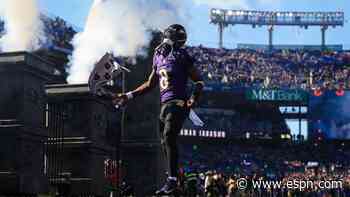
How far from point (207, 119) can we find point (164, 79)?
6180cm

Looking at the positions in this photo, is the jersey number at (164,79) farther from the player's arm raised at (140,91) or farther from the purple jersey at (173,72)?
the player's arm raised at (140,91)

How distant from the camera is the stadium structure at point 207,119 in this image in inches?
571

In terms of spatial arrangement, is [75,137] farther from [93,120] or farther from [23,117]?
[23,117]

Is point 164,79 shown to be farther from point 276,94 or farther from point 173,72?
point 276,94

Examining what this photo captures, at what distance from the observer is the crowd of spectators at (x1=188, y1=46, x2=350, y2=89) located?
70.6 metres

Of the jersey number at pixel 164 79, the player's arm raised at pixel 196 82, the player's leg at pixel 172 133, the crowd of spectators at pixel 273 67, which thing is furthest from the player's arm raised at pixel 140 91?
the crowd of spectators at pixel 273 67

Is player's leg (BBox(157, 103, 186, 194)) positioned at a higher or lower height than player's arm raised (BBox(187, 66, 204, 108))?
lower

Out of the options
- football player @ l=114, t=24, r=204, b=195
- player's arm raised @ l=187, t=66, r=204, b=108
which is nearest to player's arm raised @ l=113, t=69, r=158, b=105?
football player @ l=114, t=24, r=204, b=195

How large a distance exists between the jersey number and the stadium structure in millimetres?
3228

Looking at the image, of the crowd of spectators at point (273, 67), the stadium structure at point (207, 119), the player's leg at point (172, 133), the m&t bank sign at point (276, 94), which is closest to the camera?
the player's leg at point (172, 133)

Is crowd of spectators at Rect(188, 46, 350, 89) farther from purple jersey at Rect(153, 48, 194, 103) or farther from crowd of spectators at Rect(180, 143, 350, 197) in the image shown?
Answer: purple jersey at Rect(153, 48, 194, 103)

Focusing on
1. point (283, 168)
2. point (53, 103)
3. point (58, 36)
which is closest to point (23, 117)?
point (53, 103)

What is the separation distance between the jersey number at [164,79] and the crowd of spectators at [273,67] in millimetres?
60215

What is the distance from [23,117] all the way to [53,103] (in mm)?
4283
